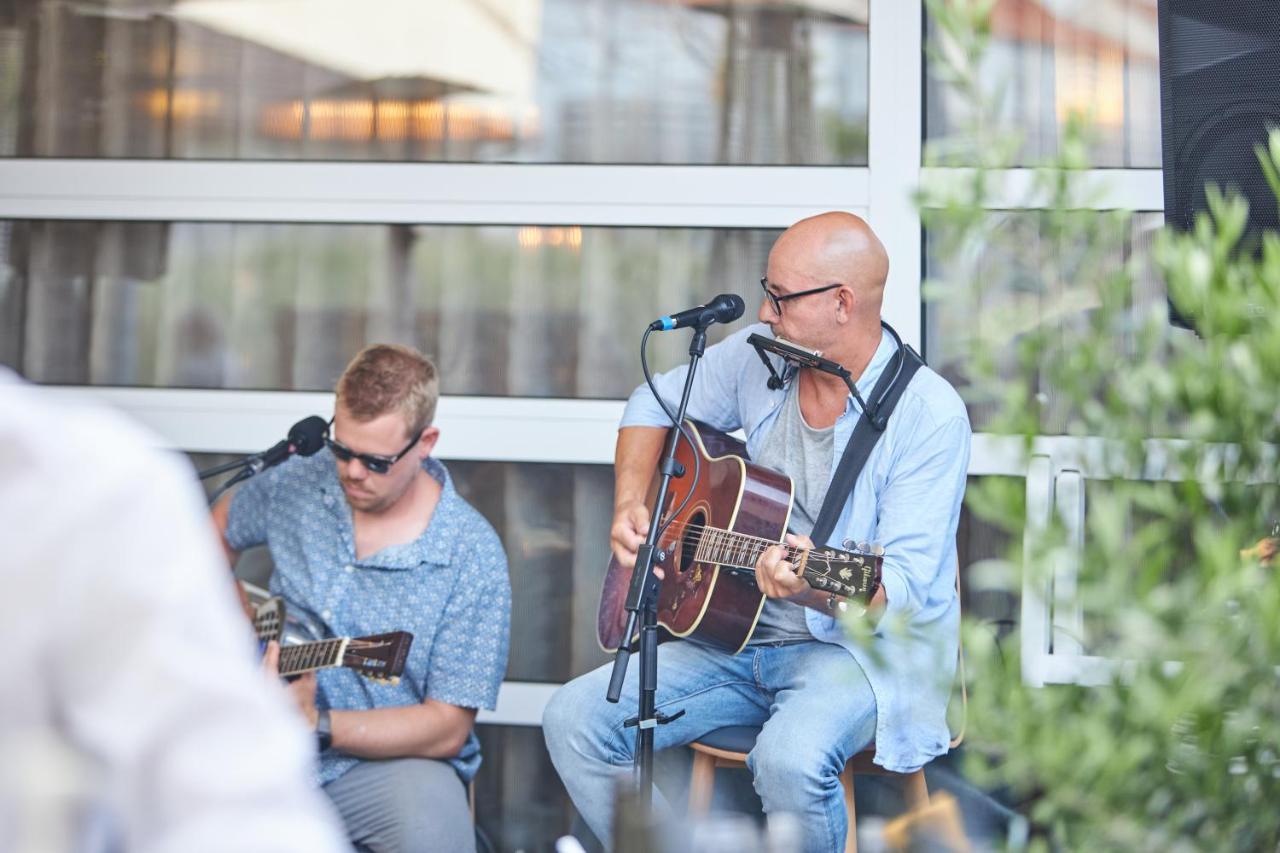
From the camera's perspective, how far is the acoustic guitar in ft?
7.70

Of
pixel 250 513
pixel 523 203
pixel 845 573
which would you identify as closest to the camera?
pixel 845 573

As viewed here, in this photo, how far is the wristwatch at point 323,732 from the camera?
2.38 m

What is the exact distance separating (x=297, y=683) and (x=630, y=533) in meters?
0.67

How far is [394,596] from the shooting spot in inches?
101

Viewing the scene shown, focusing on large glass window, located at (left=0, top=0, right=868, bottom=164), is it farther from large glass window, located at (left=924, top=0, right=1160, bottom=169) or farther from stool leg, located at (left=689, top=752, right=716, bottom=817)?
stool leg, located at (left=689, top=752, right=716, bottom=817)

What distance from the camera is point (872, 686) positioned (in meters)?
2.43

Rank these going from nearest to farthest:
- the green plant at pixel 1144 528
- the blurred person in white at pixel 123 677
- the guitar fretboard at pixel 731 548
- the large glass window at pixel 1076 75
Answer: the blurred person in white at pixel 123 677, the green plant at pixel 1144 528, the guitar fretboard at pixel 731 548, the large glass window at pixel 1076 75

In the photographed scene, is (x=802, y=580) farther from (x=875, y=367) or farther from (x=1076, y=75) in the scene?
(x=1076, y=75)

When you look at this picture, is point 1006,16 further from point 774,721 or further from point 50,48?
point 50,48

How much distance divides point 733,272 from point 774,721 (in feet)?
3.78

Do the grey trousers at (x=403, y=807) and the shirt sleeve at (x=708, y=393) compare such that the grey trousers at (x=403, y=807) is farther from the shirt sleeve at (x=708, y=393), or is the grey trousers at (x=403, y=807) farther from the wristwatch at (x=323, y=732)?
the shirt sleeve at (x=708, y=393)

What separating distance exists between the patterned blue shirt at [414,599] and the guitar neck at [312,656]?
0.11 m

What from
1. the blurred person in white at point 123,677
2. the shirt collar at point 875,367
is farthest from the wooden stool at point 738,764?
the blurred person in white at point 123,677

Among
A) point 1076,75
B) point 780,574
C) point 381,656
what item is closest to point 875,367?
point 780,574
